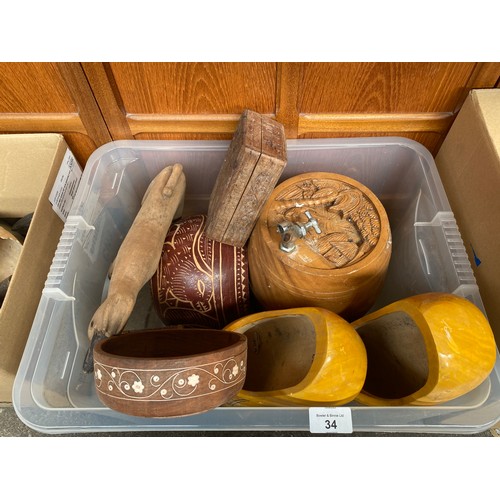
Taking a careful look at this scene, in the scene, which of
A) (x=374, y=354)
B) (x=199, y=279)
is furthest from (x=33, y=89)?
(x=374, y=354)

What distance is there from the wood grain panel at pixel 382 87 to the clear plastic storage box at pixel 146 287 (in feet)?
0.30

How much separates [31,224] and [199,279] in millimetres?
369

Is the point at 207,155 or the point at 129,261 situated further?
the point at 207,155

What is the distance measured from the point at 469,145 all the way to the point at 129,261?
736 mm

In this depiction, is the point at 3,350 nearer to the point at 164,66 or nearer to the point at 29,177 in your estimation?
the point at 29,177

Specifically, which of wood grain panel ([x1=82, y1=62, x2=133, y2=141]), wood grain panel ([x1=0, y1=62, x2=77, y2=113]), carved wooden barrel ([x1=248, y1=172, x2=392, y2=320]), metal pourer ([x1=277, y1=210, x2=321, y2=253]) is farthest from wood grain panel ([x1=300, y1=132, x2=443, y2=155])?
wood grain panel ([x1=0, y1=62, x2=77, y2=113])

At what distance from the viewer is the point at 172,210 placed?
3.04ft

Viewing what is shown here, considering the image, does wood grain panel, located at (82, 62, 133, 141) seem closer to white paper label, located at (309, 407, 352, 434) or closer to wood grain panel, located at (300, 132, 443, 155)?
wood grain panel, located at (300, 132, 443, 155)

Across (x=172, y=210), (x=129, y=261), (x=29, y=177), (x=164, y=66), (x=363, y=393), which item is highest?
(x=164, y=66)

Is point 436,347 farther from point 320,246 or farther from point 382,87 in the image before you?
point 382,87

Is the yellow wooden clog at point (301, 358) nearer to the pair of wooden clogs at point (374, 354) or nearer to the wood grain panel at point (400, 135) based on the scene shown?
the pair of wooden clogs at point (374, 354)

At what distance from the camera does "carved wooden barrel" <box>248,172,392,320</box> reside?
786 millimetres

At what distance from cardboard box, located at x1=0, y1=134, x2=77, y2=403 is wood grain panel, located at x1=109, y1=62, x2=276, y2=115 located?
22cm

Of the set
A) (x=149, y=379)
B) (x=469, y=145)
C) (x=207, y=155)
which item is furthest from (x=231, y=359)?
(x=469, y=145)
